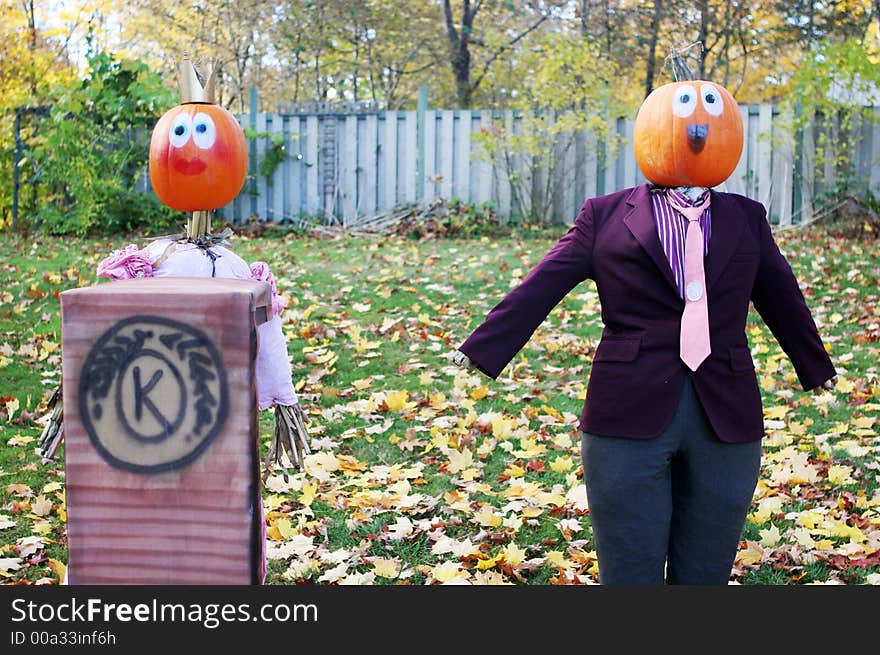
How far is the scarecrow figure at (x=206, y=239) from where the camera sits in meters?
3.30

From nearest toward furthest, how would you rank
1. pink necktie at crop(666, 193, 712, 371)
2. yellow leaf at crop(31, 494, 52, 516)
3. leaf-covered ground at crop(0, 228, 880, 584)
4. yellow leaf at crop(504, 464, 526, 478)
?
pink necktie at crop(666, 193, 712, 371) → leaf-covered ground at crop(0, 228, 880, 584) → yellow leaf at crop(31, 494, 52, 516) → yellow leaf at crop(504, 464, 526, 478)

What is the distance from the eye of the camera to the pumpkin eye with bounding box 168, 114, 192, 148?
3316 millimetres

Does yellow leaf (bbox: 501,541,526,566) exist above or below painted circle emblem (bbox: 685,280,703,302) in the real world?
below

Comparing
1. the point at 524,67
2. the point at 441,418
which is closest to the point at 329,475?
the point at 441,418

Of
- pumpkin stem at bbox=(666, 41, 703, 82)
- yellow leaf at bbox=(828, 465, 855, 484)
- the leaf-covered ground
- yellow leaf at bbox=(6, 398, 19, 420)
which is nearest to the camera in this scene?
pumpkin stem at bbox=(666, 41, 703, 82)

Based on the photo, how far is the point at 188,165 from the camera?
10.9 ft

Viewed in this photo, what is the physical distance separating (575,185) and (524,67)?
Answer: 679cm

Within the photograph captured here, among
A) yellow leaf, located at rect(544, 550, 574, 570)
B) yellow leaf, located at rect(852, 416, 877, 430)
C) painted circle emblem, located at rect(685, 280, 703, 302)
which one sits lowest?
yellow leaf, located at rect(544, 550, 574, 570)

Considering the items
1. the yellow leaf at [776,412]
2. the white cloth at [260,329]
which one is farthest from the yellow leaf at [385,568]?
the yellow leaf at [776,412]

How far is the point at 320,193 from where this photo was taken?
14.7 metres

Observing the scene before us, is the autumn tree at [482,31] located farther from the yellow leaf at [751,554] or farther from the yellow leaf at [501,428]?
the yellow leaf at [751,554]

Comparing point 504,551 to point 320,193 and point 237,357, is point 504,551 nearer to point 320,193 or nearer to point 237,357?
point 237,357

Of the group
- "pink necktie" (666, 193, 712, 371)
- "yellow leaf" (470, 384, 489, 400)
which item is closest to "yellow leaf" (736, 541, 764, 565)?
"pink necktie" (666, 193, 712, 371)

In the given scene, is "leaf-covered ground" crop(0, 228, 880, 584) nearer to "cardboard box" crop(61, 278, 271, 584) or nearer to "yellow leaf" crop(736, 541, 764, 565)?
"yellow leaf" crop(736, 541, 764, 565)
